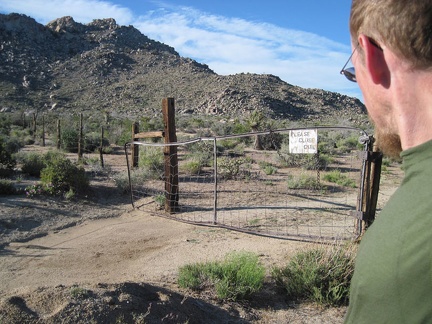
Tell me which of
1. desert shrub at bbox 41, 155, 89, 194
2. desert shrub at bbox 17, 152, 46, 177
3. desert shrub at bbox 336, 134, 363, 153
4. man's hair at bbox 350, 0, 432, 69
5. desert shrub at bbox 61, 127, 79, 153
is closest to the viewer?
man's hair at bbox 350, 0, 432, 69

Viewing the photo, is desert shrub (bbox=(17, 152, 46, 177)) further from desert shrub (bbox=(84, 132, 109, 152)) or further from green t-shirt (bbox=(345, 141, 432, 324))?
green t-shirt (bbox=(345, 141, 432, 324))

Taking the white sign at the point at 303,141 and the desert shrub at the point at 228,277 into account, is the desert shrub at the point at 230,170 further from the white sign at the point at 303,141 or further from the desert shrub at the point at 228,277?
the desert shrub at the point at 228,277

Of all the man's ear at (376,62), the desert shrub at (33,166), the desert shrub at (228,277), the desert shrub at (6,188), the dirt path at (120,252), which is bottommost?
the dirt path at (120,252)

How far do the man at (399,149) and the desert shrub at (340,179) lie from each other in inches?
500

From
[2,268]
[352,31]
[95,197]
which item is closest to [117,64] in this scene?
[95,197]

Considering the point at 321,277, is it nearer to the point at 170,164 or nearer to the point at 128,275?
the point at 128,275

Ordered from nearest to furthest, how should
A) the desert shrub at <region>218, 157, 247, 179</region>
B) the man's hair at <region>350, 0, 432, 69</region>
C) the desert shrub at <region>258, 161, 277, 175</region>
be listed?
the man's hair at <region>350, 0, 432, 69</region> → the desert shrub at <region>218, 157, 247, 179</region> → the desert shrub at <region>258, 161, 277, 175</region>

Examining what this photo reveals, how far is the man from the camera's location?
→ 3.17 feet

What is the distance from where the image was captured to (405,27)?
1.13m

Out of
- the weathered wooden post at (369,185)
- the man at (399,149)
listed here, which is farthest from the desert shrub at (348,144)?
the man at (399,149)

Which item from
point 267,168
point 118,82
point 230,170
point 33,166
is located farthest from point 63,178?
point 118,82

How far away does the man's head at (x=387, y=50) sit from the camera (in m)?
1.11

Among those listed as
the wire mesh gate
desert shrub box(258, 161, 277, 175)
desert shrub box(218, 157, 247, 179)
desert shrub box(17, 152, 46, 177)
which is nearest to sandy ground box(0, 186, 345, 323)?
the wire mesh gate

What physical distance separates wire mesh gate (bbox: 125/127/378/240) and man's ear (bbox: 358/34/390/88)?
17.9 feet
